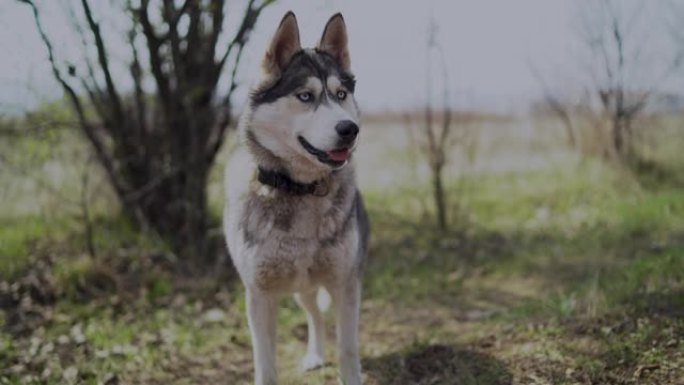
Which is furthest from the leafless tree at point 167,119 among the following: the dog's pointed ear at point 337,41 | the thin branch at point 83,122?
the dog's pointed ear at point 337,41

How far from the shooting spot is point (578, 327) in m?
3.60

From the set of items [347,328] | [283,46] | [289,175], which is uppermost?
[283,46]

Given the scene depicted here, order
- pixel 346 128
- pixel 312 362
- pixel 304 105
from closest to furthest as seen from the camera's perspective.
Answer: pixel 346 128 → pixel 304 105 → pixel 312 362

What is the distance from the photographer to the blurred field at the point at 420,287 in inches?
139

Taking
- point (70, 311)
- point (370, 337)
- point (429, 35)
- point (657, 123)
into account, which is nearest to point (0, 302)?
point (70, 311)

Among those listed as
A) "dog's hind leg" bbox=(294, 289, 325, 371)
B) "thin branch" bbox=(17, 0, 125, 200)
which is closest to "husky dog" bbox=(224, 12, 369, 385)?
"dog's hind leg" bbox=(294, 289, 325, 371)

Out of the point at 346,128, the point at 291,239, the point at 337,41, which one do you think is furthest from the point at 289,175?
the point at 337,41

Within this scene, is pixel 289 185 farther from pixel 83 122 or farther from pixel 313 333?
pixel 83 122

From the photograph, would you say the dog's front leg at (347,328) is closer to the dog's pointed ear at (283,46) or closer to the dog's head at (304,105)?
the dog's head at (304,105)

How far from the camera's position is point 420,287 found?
18.2 feet

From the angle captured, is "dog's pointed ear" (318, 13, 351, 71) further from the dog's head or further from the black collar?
the black collar

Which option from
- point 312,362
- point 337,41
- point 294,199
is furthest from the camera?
point 312,362

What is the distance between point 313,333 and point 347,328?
712 millimetres

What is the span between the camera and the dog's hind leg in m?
3.85
